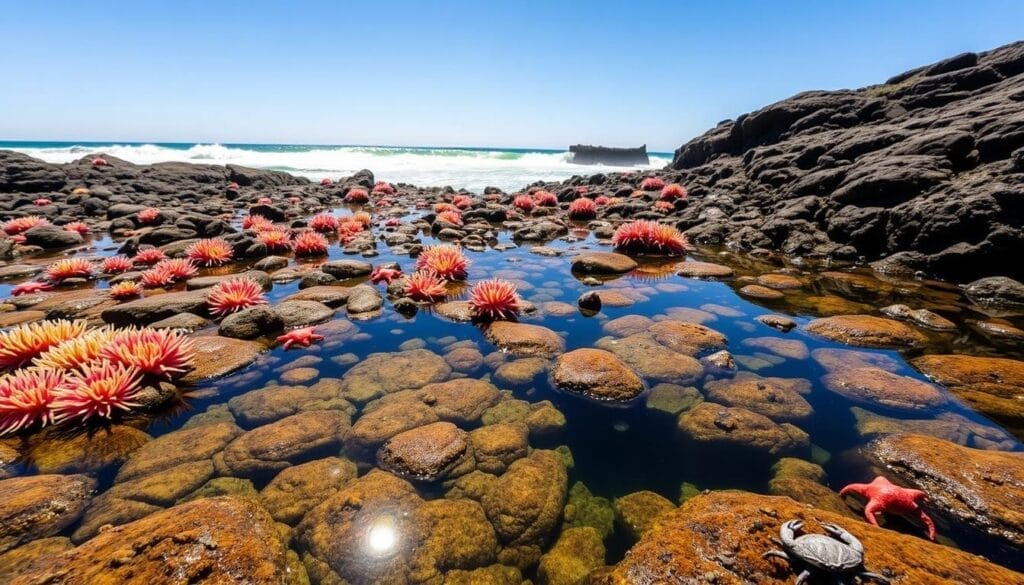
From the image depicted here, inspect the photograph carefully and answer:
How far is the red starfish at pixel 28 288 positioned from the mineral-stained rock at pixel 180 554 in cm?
773

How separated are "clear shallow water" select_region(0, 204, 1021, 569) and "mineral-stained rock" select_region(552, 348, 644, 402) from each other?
11 cm

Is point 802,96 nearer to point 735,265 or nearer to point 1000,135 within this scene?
→ point 1000,135

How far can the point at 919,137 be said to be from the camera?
10688 mm

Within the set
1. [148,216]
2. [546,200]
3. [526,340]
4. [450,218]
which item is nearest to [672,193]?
[546,200]

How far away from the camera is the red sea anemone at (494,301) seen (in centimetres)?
594

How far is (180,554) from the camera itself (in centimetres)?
214

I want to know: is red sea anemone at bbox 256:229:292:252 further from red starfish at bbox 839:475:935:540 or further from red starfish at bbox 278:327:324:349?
red starfish at bbox 839:475:935:540

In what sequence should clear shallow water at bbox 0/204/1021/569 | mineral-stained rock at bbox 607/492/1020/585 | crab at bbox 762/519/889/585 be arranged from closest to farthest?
crab at bbox 762/519/889/585 → mineral-stained rock at bbox 607/492/1020/585 → clear shallow water at bbox 0/204/1021/569

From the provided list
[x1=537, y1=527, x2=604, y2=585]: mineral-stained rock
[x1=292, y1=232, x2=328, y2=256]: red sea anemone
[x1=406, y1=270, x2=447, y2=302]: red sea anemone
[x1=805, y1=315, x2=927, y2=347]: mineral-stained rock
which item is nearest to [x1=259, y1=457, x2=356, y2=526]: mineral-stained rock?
[x1=537, y1=527, x2=604, y2=585]: mineral-stained rock

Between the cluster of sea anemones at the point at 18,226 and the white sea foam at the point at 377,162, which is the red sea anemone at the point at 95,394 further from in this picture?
the white sea foam at the point at 377,162

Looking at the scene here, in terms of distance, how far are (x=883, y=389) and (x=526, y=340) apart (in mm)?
3560

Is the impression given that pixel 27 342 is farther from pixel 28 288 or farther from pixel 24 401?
pixel 28 288

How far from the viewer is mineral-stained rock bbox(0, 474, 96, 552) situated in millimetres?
2504

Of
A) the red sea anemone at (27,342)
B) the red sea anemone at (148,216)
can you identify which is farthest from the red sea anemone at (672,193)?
the red sea anemone at (148,216)
